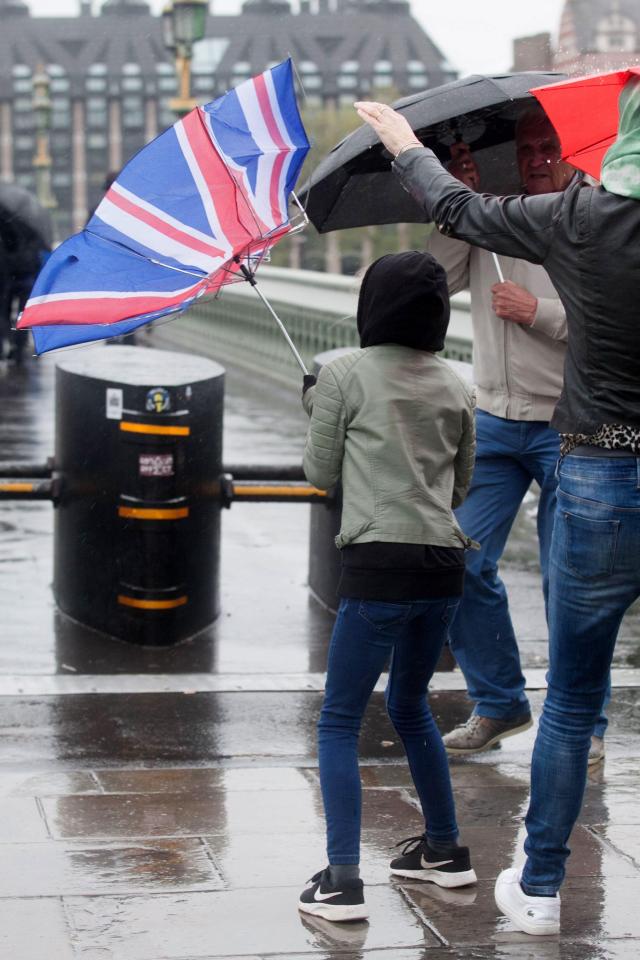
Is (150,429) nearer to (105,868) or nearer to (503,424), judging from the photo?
(503,424)

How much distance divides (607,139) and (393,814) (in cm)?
190

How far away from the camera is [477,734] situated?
510cm

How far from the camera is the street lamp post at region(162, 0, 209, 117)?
18672 mm

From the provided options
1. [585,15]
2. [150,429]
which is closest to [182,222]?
[150,429]

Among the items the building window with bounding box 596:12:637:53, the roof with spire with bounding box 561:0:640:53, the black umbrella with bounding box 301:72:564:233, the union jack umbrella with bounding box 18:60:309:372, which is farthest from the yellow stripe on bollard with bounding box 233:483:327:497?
the building window with bounding box 596:12:637:53

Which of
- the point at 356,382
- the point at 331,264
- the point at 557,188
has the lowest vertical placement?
the point at 331,264

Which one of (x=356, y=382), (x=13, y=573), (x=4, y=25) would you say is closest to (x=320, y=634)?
(x=13, y=573)

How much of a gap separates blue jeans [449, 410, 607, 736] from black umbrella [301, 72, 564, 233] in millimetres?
726

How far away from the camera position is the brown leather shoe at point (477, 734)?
510 cm

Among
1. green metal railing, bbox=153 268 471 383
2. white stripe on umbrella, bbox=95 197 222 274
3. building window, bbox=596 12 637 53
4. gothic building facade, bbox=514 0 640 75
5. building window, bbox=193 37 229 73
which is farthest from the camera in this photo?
building window, bbox=193 37 229 73

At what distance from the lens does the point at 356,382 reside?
3.67 meters

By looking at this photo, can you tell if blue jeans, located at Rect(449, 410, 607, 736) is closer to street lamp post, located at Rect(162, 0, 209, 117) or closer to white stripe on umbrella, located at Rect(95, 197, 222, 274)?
white stripe on umbrella, located at Rect(95, 197, 222, 274)

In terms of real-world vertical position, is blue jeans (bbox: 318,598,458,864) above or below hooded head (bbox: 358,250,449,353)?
below

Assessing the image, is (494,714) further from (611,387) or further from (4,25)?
(4,25)
